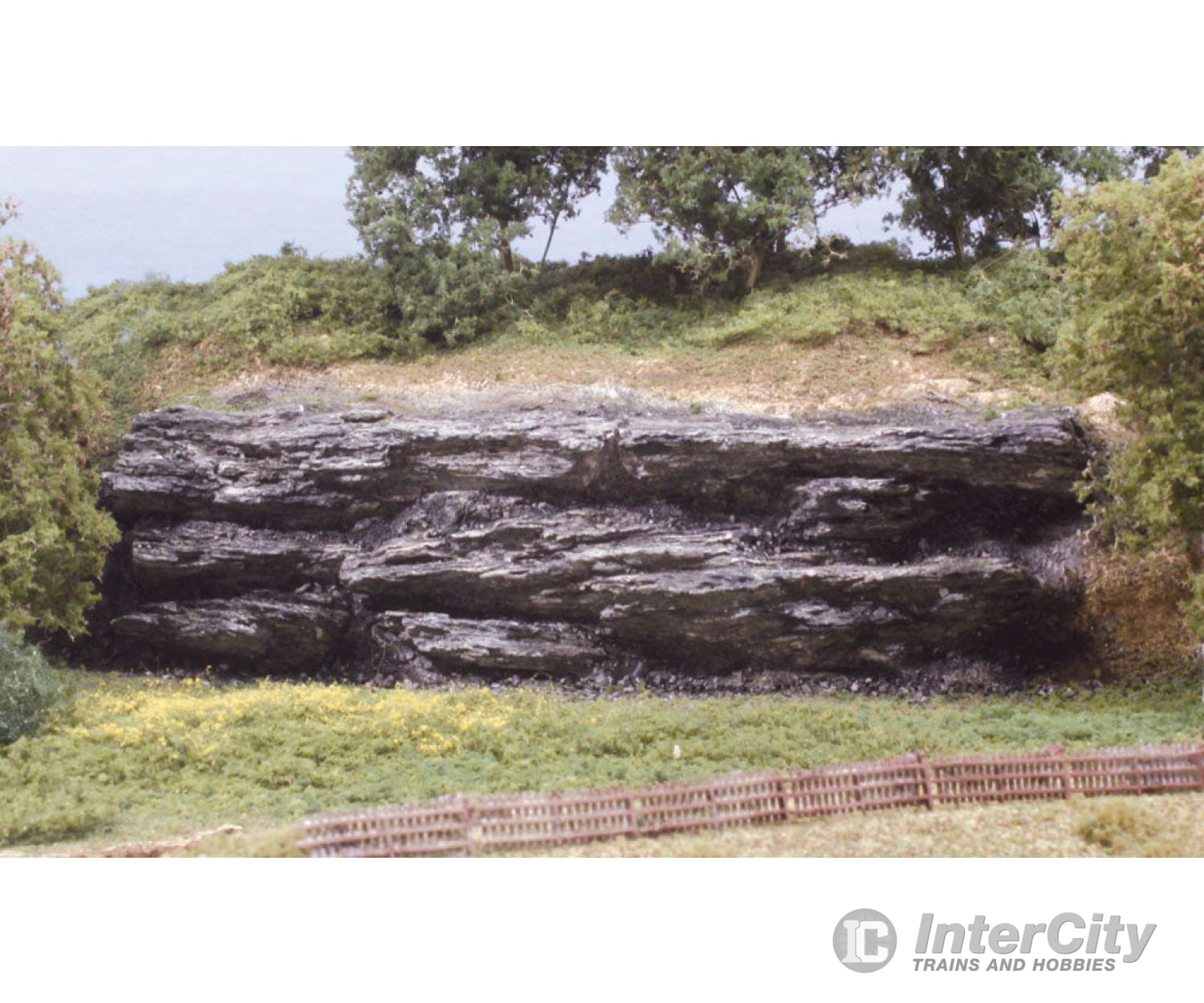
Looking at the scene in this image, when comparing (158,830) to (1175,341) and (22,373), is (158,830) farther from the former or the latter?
(1175,341)

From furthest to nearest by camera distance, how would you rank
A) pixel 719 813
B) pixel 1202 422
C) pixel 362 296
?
pixel 362 296, pixel 1202 422, pixel 719 813

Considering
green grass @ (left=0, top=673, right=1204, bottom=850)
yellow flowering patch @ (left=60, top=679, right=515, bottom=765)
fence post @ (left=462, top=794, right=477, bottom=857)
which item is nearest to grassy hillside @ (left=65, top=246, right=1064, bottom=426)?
green grass @ (left=0, top=673, right=1204, bottom=850)

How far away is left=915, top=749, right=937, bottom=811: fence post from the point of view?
896cm

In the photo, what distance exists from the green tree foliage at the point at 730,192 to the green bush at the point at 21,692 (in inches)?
454

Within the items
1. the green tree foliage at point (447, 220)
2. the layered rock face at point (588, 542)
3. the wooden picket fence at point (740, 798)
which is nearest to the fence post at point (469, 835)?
the wooden picket fence at point (740, 798)

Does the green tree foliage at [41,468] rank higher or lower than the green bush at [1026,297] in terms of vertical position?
lower

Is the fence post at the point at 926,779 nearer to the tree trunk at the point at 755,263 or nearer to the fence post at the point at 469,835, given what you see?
the fence post at the point at 469,835

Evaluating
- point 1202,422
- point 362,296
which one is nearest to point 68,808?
point 362,296

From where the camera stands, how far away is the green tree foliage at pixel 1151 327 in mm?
11570

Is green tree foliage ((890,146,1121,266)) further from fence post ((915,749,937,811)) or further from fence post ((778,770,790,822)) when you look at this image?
fence post ((778,770,790,822))

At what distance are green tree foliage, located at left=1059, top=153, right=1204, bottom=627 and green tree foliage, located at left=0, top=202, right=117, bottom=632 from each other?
14.6m

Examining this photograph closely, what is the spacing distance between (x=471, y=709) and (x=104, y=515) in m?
7.44

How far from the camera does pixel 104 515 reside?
15.3 metres

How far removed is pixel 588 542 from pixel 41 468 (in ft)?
27.2
